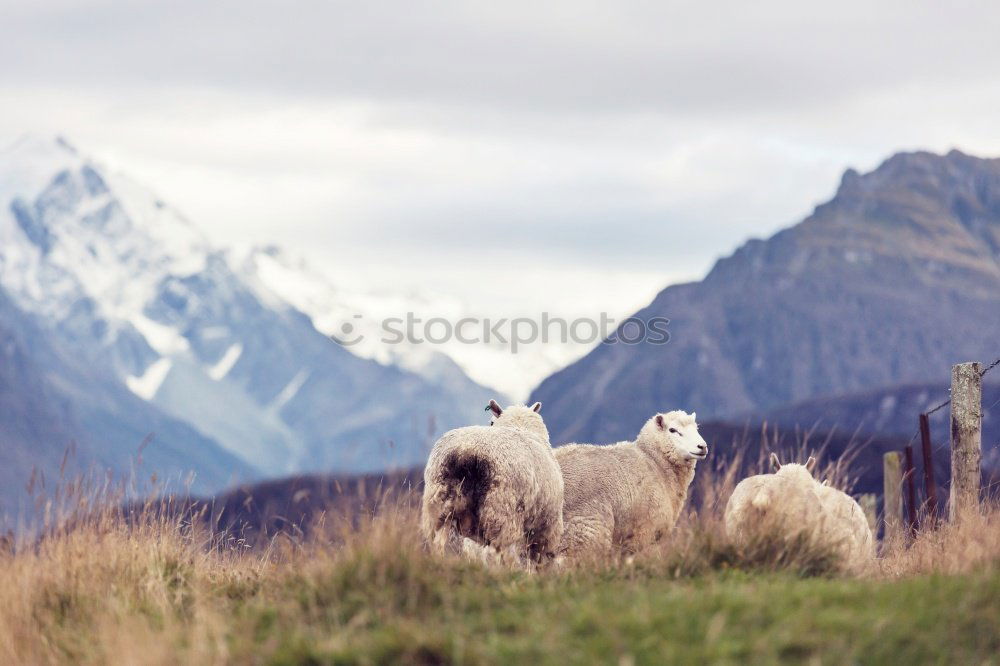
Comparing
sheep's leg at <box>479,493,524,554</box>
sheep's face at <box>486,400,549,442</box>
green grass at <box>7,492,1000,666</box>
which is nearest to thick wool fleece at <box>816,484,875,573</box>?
green grass at <box>7,492,1000,666</box>

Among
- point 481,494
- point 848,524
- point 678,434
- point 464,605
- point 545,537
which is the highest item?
point 678,434

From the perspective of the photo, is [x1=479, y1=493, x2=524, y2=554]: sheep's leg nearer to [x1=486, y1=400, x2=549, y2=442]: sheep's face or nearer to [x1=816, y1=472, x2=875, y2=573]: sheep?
[x1=486, y1=400, x2=549, y2=442]: sheep's face

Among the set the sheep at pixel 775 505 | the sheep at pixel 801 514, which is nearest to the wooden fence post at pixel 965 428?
the sheep at pixel 775 505

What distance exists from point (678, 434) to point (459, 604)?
7931 millimetres

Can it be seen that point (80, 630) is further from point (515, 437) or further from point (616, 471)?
point (616, 471)

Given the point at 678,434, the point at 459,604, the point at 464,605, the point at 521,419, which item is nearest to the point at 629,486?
the point at 678,434

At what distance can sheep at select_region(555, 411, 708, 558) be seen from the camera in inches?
592

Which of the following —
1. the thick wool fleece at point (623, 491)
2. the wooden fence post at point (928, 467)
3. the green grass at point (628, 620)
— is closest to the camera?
the green grass at point (628, 620)

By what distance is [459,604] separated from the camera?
948 cm

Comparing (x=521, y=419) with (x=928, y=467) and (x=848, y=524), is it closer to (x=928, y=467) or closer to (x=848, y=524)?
(x=848, y=524)

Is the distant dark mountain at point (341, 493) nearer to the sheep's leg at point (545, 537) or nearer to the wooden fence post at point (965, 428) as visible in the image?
the wooden fence post at point (965, 428)

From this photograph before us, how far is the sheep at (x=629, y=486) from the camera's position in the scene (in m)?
15.0

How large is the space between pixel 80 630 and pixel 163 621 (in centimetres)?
63

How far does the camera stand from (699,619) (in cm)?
848
